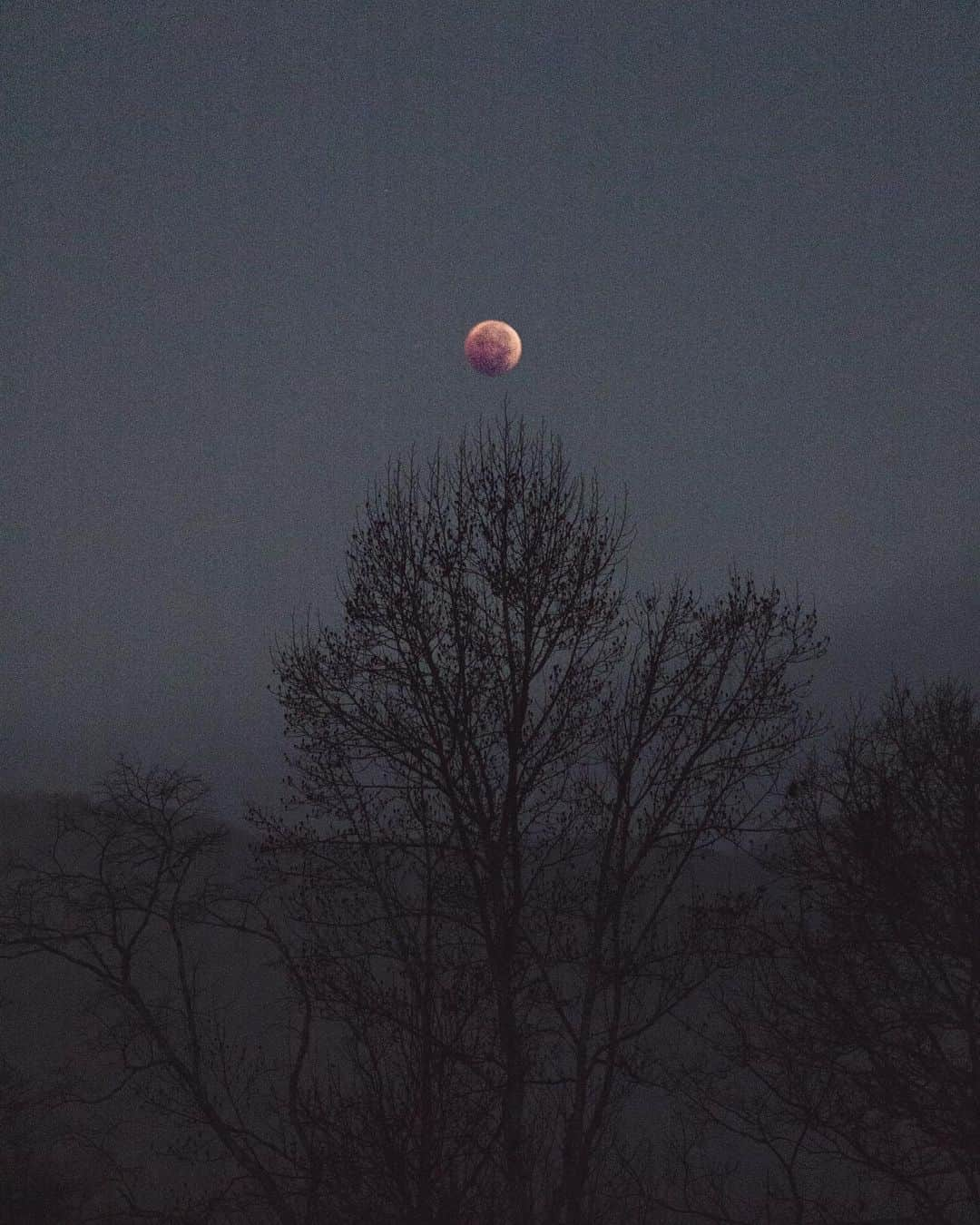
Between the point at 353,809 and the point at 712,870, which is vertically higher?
the point at 712,870

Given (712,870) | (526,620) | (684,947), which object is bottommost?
(684,947)

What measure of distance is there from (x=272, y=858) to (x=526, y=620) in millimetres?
3343

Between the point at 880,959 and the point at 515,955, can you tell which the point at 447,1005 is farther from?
the point at 880,959

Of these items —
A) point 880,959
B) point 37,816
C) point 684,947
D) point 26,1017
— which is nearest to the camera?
point 684,947

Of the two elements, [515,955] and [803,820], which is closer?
[515,955]

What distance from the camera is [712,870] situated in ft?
192

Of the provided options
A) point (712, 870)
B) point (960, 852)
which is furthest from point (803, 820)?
point (712, 870)

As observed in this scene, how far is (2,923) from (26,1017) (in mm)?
29945

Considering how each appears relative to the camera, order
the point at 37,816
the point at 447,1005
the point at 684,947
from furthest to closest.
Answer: the point at 37,816
the point at 684,947
the point at 447,1005

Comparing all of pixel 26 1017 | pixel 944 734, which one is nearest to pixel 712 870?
pixel 26 1017

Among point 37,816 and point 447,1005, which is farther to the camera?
point 37,816

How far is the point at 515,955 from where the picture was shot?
27.1ft

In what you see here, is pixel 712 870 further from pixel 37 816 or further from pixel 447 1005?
pixel 447 1005

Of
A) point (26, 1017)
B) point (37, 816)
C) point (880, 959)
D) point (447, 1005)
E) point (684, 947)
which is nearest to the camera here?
point (447, 1005)
